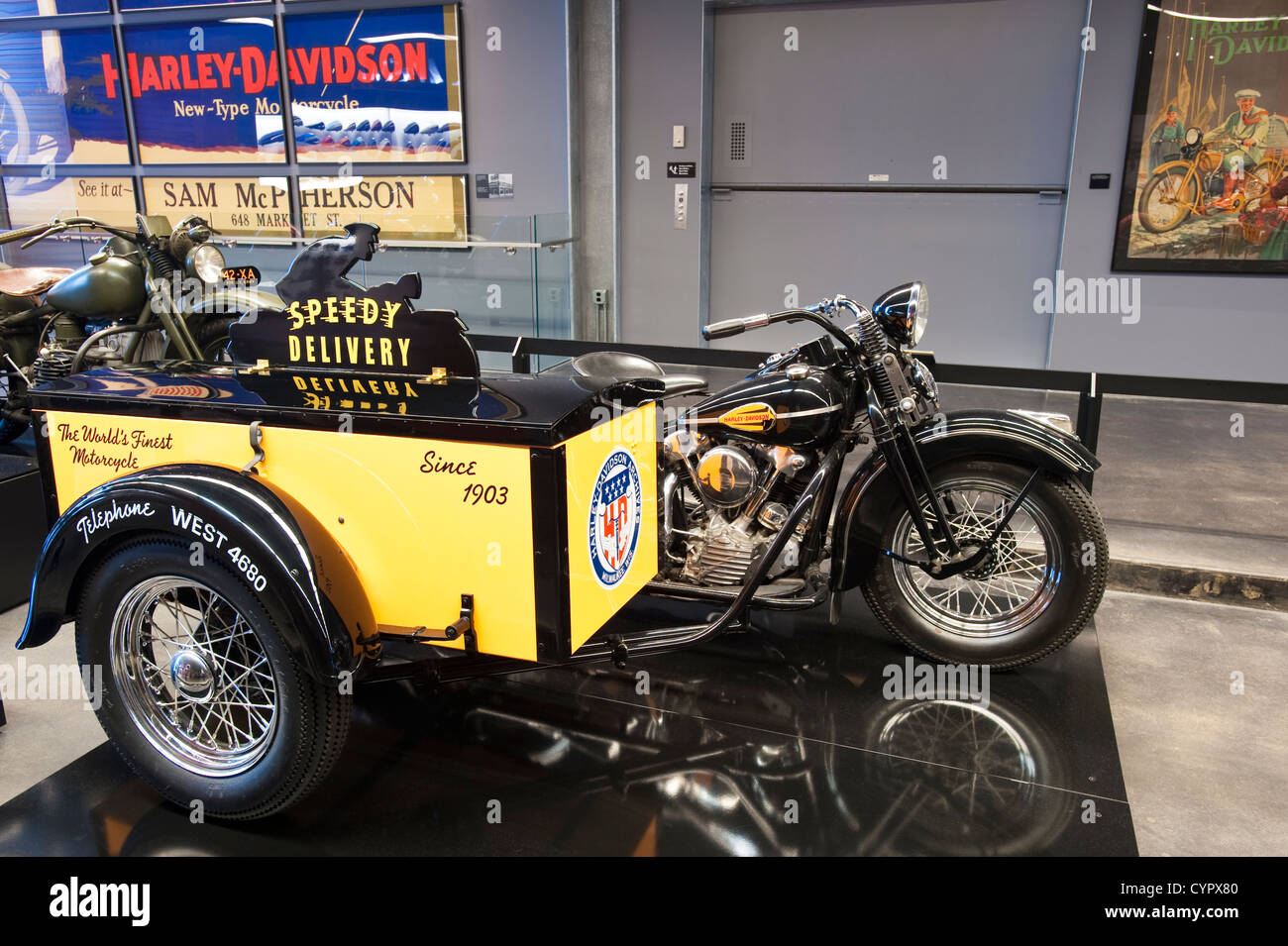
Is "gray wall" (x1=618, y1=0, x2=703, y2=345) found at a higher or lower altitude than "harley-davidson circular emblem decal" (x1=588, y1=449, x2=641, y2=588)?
higher

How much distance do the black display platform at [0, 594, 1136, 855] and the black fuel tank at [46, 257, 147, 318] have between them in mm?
2320

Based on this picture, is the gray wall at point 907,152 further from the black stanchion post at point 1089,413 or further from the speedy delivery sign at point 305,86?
the black stanchion post at point 1089,413

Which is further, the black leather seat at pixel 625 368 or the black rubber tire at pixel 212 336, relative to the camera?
the black rubber tire at pixel 212 336

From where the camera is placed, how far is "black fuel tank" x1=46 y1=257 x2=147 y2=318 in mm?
4018

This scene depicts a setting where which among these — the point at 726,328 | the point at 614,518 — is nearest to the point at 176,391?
the point at 614,518

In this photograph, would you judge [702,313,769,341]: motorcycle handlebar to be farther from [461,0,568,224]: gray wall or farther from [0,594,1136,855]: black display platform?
[461,0,568,224]: gray wall

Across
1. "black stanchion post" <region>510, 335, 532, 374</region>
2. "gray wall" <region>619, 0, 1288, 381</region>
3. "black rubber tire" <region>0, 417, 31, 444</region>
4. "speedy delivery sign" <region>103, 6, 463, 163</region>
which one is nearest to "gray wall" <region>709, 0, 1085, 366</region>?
"gray wall" <region>619, 0, 1288, 381</region>

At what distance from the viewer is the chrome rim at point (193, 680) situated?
219 centimetres

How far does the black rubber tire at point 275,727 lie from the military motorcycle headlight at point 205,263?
79.4 inches

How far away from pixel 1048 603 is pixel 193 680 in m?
2.46

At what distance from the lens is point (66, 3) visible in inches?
Answer: 316

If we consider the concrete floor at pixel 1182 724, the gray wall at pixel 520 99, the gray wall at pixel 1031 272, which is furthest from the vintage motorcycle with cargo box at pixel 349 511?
the gray wall at pixel 520 99

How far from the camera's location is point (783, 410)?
2850 mm

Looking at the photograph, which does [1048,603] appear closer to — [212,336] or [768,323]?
[768,323]
